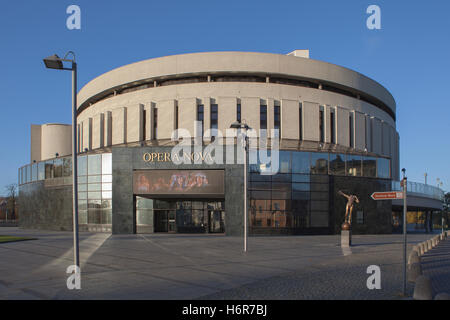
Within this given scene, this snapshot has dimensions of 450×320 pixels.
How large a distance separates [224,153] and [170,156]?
4.88 metres

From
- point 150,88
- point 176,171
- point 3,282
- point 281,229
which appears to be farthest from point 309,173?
point 3,282

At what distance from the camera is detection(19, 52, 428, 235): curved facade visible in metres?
36.3

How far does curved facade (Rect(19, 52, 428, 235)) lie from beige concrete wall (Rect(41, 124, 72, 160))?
34.0 feet

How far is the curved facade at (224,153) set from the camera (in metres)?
36.3

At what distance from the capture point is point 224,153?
1420 inches

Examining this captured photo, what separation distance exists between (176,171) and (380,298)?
27469 mm

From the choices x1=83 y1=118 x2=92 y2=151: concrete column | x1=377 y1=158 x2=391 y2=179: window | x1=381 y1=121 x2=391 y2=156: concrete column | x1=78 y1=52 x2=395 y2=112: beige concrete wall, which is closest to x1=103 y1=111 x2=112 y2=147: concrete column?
x1=78 y1=52 x2=395 y2=112: beige concrete wall

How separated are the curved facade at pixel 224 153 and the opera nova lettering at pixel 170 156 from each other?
9 cm

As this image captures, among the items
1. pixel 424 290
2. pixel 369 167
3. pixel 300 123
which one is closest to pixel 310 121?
pixel 300 123

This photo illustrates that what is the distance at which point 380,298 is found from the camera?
32.7ft
